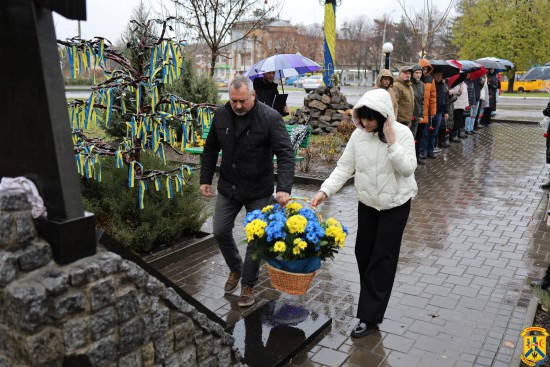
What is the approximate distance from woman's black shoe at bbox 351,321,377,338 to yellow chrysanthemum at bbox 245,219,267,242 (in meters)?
1.19

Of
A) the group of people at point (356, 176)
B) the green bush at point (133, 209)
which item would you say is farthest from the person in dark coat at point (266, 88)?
the group of people at point (356, 176)

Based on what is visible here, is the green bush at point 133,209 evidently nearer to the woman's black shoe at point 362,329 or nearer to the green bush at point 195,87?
the woman's black shoe at point 362,329

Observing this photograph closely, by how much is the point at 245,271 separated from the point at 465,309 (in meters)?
2.07

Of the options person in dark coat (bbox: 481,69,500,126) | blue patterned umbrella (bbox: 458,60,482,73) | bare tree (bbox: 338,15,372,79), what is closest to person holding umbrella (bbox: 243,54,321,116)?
blue patterned umbrella (bbox: 458,60,482,73)

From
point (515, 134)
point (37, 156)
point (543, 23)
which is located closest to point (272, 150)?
point (37, 156)

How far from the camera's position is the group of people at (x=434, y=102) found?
10.2 meters

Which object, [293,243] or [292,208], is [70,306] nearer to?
[293,243]

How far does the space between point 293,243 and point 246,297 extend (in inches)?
48.6

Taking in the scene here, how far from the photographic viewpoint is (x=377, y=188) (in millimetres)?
4258

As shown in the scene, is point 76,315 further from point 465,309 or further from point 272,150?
point 465,309

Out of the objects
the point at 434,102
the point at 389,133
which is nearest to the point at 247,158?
the point at 389,133

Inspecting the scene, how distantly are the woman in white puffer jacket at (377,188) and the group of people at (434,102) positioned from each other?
15.4ft

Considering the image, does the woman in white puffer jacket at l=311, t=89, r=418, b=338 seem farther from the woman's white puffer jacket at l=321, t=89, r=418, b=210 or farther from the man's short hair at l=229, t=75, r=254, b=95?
the man's short hair at l=229, t=75, r=254, b=95

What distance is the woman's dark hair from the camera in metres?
4.15
